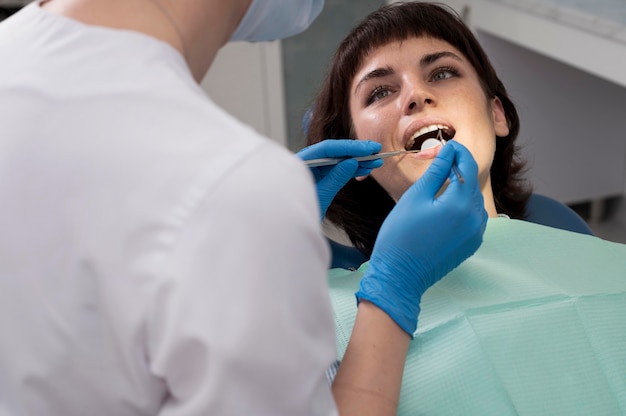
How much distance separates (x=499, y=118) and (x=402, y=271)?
2.35ft

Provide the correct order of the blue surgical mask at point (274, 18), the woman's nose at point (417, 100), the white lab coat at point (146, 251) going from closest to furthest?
the white lab coat at point (146, 251)
the blue surgical mask at point (274, 18)
the woman's nose at point (417, 100)

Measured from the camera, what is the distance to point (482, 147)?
1.59m

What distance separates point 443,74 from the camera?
1.67m

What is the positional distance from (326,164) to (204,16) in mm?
652

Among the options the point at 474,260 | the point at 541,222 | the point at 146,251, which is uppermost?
the point at 146,251

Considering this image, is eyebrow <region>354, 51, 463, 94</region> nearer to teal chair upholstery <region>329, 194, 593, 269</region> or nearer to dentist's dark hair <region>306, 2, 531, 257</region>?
dentist's dark hair <region>306, 2, 531, 257</region>

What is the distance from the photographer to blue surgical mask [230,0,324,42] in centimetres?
99

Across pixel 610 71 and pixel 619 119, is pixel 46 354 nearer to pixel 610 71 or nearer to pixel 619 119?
pixel 610 71

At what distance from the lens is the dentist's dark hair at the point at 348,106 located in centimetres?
173

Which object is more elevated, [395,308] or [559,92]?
[395,308]

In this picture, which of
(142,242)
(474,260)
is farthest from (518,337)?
(142,242)

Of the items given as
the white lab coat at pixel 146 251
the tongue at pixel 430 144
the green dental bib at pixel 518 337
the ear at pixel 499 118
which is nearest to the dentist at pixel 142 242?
the white lab coat at pixel 146 251

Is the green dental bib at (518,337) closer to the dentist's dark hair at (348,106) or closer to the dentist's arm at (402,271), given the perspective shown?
the dentist's arm at (402,271)

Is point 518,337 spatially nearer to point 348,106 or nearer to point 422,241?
point 422,241
